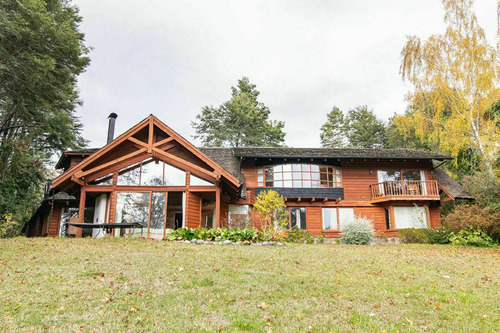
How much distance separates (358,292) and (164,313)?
11.7ft

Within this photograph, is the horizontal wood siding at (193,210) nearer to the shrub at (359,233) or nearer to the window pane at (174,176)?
the window pane at (174,176)

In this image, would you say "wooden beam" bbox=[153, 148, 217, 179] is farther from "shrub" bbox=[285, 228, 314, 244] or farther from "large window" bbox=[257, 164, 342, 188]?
"large window" bbox=[257, 164, 342, 188]

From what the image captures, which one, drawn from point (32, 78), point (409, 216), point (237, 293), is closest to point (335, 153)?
point (409, 216)

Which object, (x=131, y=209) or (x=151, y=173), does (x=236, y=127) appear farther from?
(x=131, y=209)

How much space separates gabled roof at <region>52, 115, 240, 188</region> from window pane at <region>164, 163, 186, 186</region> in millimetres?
273

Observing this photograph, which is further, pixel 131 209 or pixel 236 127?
pixel 236 127

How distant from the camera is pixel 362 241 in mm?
15531

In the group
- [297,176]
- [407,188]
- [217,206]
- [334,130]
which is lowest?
[217,206]

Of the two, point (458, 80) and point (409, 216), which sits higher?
point (458, 80)

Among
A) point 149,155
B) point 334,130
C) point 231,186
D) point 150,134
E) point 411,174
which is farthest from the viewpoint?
point 334,130

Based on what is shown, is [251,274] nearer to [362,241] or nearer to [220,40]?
[362,241]

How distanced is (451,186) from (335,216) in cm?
704

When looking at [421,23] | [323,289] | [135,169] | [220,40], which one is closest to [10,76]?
[135,169]

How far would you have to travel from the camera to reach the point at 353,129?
4109 cm
